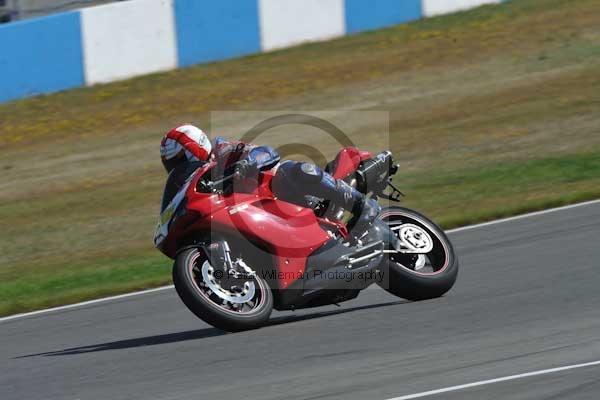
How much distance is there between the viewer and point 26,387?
649cm

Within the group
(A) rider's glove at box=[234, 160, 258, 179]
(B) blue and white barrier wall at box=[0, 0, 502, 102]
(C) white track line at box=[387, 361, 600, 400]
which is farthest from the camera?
(B) blue and white barrier wall at box=[0, 0, 502, 102]

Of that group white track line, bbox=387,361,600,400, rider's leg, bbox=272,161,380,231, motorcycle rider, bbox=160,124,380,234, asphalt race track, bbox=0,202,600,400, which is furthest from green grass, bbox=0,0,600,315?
white track line, bbox=387,361,600,400

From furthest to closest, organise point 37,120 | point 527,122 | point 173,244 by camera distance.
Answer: point 37,120
point 527,122
point 173,244

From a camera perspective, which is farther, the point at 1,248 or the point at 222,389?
the point at 1,248

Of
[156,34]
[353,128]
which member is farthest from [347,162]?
[156,34]

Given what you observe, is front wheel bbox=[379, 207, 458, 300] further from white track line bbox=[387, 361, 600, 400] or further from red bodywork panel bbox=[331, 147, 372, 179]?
white track line bbox=[387, 361, 600, 400]

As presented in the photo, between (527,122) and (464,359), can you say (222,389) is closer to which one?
(464,359)

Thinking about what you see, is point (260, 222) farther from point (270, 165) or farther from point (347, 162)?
point (347, 162)

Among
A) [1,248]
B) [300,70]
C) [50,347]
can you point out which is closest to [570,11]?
[300,70]

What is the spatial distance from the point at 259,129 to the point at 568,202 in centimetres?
593

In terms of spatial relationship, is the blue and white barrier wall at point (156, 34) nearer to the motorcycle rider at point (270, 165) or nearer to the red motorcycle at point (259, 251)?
the motorcycle rider at point (270, 165)

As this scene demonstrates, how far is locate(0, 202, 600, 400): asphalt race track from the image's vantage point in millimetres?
5605

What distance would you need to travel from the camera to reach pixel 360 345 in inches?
253

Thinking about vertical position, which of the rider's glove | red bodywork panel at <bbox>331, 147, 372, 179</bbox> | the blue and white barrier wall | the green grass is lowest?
the green grass
